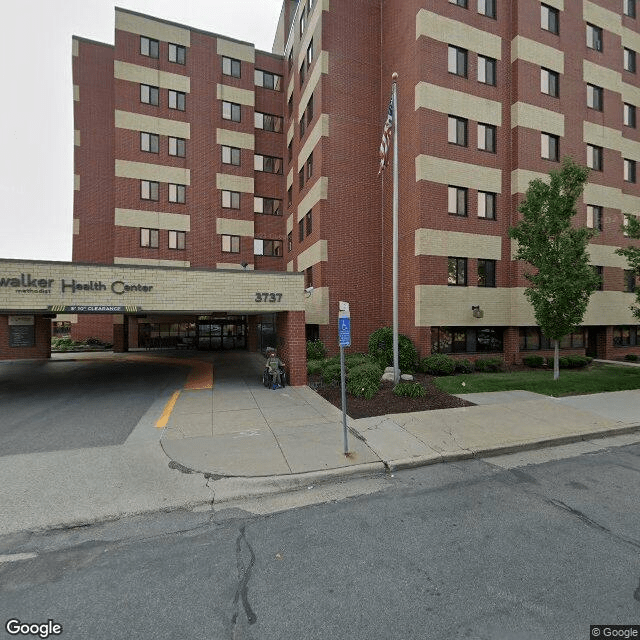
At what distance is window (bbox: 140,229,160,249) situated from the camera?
2491 cm

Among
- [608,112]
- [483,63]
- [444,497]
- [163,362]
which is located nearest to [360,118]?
[483,63]

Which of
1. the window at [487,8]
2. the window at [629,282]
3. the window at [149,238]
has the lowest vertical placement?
the window at [629,282]

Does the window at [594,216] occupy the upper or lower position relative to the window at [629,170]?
lower

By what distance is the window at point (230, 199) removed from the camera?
1059 inches

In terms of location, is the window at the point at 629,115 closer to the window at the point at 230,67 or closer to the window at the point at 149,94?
the window at the point at 230,67

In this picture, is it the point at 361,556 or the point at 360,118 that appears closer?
the point at 361,556

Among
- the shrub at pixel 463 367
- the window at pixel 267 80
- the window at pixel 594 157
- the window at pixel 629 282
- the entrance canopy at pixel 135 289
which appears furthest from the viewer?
the window at pixel 267 80

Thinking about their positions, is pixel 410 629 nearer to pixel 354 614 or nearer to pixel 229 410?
pixel 354 614

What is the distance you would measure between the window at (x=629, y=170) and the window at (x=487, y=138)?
10667 millimetres

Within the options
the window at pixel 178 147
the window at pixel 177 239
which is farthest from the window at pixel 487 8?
the window at pixel 177 239

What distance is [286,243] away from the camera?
27.9 meters

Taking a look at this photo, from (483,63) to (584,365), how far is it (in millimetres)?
17067

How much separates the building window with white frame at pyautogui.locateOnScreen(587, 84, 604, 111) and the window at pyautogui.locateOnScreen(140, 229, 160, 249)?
95.5 feet

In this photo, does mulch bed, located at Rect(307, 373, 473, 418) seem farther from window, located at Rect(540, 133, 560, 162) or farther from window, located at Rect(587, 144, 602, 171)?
window, located at Rect(587, 144, 602, 171)
